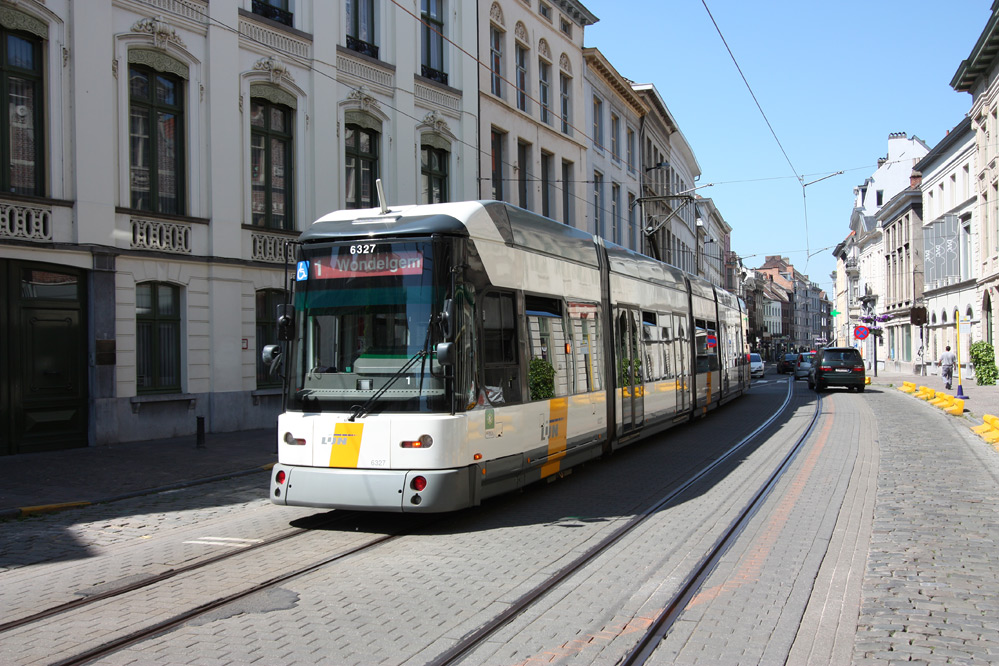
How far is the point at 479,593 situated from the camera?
19.6ft

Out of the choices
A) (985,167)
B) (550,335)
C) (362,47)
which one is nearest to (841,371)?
(985,167)

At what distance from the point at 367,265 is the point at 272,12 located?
42.3ft

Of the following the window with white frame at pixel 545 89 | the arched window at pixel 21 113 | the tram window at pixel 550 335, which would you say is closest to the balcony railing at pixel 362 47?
the arched window at pixel 21 113

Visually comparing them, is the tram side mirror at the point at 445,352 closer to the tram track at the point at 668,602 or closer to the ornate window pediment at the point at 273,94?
the tram track at the point at 668,602

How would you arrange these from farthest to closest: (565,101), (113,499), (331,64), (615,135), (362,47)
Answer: (615,135) → (565,101) → (362,47) → (331,64) → (113,499)

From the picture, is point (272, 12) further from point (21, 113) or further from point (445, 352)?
point (445, 352)

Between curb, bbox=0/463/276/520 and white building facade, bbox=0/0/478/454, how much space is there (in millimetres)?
2724

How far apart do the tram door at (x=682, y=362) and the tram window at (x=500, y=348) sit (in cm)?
846

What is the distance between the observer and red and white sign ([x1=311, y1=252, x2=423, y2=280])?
8.05 metres

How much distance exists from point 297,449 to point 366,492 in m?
0.90

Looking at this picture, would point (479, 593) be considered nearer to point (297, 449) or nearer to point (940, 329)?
point (297, 449)

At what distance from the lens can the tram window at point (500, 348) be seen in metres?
8.60

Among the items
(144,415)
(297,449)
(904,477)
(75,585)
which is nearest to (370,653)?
(75,585)

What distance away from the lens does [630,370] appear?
13.4m
